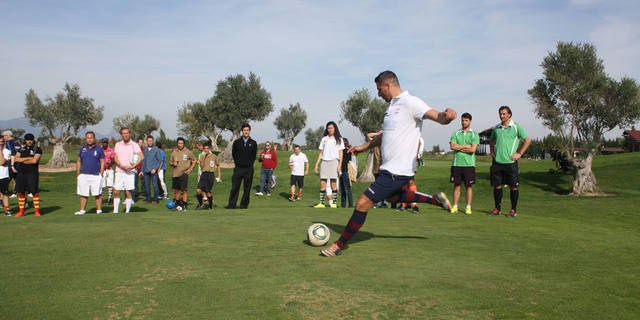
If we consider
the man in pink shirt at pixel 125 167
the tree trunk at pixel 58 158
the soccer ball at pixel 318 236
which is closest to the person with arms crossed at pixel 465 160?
the soccer ball at pixel 318 236

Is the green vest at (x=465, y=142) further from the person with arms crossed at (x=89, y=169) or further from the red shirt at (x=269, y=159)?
the red shirt at (x=269, y=159)

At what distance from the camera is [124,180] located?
11.2m

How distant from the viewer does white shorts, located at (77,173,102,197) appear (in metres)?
10.6

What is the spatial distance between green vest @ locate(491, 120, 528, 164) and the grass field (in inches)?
82.2

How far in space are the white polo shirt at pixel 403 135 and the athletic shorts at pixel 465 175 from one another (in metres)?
5.22

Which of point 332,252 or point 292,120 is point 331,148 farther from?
point 292,120

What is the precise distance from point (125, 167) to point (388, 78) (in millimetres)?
8939

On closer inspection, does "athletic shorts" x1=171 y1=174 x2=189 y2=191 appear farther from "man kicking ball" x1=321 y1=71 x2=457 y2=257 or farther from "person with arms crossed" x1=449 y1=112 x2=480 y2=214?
"man kicking ball" x1=321 y1=71 x2=457 y2=257

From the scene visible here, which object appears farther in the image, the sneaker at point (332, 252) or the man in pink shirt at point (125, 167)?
the man in pink shirt at point (125, 167)

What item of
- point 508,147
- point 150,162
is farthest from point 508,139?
point 150,162

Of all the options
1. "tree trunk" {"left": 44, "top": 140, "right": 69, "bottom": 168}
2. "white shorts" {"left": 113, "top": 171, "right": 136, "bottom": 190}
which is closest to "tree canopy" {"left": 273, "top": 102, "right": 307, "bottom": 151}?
"tree trunk" {"left": 44, "top": 140, "right": 69, "bottom": 168}

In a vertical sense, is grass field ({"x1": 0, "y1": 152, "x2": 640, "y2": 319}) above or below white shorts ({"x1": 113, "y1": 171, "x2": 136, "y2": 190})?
below

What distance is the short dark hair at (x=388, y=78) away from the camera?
536 centimetres

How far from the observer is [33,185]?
36.9 feet
